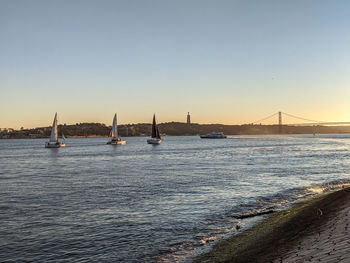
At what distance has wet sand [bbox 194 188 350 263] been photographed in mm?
7372

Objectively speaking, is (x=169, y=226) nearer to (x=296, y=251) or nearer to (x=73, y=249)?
(x=73, y=249)

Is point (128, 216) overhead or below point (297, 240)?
below

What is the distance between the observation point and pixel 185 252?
10.9 meters

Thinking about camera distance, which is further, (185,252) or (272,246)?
(185,252)

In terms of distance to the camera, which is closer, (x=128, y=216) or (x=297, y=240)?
(x=297, y=240)

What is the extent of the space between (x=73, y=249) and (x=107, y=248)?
4.02ft

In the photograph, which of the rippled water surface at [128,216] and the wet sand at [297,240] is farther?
the rippled water surface at [128,216]

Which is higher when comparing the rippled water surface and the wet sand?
the wet sand

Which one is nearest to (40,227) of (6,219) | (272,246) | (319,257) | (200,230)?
(6,219)

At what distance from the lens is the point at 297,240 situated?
9.20 meters

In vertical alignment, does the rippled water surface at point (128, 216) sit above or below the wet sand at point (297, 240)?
below

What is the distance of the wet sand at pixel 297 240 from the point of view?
24.2ft

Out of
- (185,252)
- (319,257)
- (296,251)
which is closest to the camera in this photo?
(319,257)

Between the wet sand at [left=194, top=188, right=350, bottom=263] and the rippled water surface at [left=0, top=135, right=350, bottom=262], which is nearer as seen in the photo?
the wet sand at [left=194, top=188, right=350, bottom=263]
